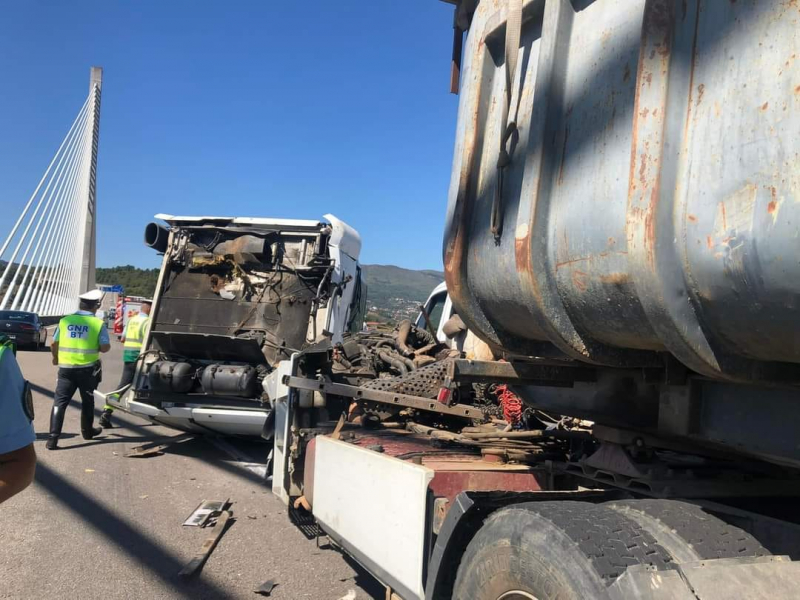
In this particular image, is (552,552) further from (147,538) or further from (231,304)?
(231,304)

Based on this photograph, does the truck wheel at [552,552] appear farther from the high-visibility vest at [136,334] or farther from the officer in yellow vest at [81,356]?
the high-visibility vest at [136,334]

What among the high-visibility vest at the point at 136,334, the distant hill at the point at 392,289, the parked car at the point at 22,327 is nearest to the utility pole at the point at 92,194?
the parked car at the point at 22,327

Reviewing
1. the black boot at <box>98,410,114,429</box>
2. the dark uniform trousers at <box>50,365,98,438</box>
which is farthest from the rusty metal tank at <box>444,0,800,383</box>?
the black boot at <box>98,410,114,429</box>

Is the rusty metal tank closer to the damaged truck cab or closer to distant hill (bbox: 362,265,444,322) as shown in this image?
the damaged truck cab

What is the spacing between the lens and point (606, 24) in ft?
5.69

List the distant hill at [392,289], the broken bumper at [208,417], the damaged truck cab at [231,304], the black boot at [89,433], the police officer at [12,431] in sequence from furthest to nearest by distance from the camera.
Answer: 1. the distant hill at [392,289]
2. the black boot at [89,433]
3. the damaged truck cab at [231,304]
4. the broken bumper at [208,417]
5. the police officer at [12,431]

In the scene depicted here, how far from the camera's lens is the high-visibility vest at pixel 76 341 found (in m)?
8.12

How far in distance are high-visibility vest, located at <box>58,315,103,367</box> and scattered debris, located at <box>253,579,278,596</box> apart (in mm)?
5117

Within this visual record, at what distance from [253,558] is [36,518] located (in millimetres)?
1963

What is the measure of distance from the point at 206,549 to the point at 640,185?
168 inches

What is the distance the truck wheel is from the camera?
66.2 inches

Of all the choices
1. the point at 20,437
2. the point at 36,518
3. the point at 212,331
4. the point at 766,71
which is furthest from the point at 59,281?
the point at 766,71

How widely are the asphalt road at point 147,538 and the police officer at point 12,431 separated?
75.5 inches

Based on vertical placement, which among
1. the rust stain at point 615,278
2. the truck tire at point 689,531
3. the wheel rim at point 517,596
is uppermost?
the rust stain at point 615,278
